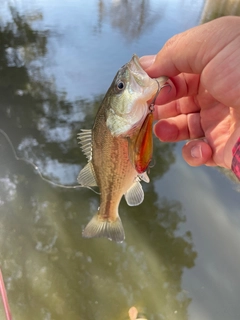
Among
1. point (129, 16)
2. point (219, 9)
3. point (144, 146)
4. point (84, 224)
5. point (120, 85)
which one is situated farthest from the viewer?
point (219, 9)

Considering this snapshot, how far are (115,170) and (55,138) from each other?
195 centimetres

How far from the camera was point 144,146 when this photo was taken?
100 cm

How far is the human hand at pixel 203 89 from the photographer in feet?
3.64

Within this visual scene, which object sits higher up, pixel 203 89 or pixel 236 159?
pixel 203 89

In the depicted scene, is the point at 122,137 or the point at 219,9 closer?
the point at 122,137

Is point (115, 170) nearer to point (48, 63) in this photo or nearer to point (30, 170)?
point (30, 170)

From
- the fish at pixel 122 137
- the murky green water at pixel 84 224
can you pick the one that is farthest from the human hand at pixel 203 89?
the murky green water at pixel 84 224

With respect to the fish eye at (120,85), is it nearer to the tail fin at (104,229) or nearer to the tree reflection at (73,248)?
the tail fin at (104,229)

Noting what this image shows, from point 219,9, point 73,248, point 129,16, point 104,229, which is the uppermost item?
point 219,9

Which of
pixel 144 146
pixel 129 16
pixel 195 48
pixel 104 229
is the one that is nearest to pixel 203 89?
pixel 195 48

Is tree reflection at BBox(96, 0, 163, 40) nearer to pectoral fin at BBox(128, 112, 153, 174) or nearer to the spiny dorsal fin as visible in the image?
the spiny dorsal fin

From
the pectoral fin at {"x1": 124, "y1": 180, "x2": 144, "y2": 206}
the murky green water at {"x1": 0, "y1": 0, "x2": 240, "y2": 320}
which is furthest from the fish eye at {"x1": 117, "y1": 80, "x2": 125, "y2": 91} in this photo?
the murky green water at {"x1": 0, "y1": 0, "x2": 240, "y2": 320}

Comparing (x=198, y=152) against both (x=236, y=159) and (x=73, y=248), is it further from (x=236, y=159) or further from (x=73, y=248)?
(x=73, y=248)

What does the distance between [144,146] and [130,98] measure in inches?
8.2
